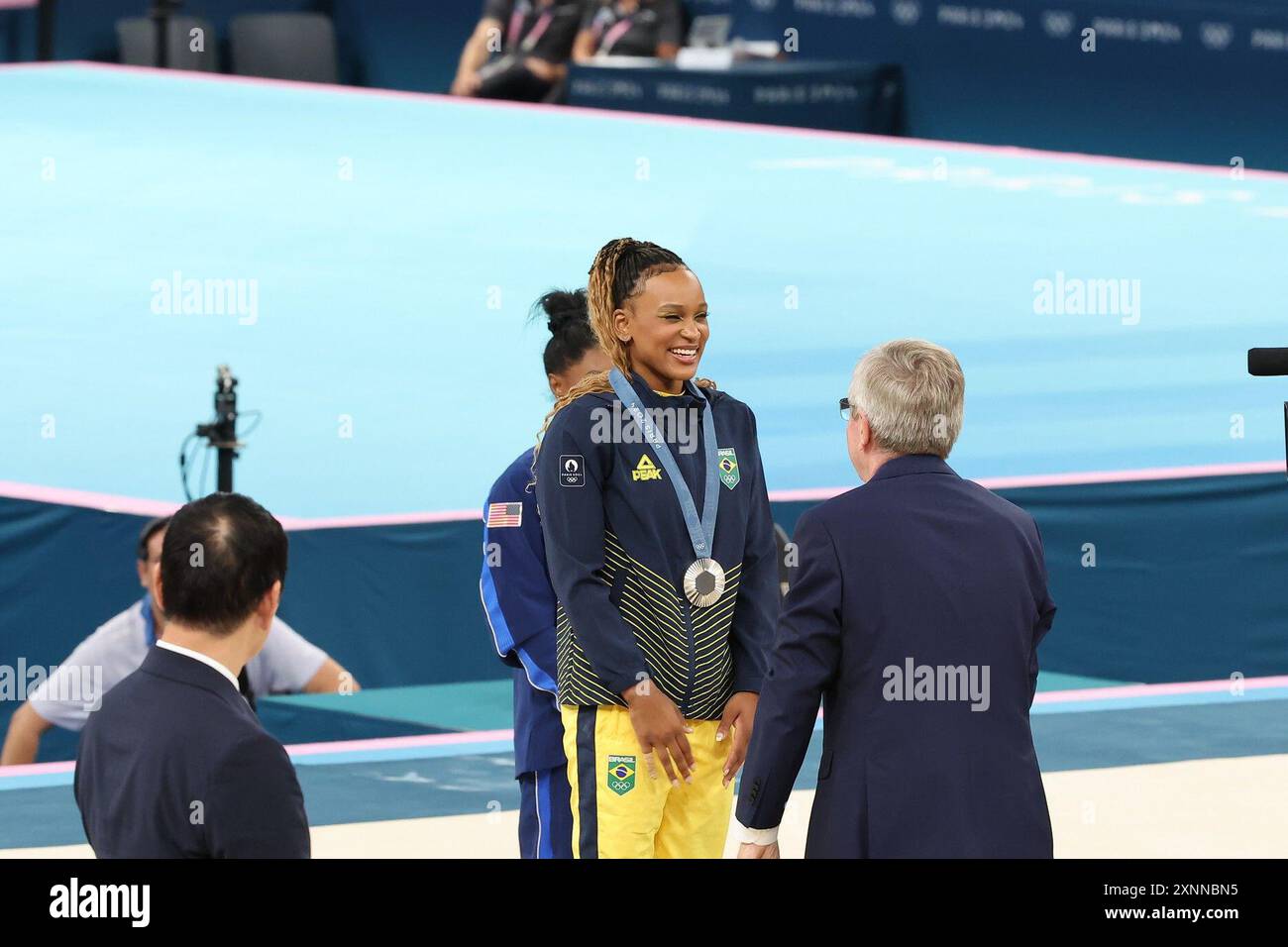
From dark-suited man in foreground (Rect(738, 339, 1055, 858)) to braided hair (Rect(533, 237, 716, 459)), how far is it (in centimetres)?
72

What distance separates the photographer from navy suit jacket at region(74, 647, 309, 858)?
2.87 m

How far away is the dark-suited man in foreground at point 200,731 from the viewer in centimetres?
288

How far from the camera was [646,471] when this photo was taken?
4.05 m

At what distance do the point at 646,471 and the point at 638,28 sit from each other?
549 inches

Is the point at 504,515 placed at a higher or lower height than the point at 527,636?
higher

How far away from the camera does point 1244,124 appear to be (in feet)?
52.9

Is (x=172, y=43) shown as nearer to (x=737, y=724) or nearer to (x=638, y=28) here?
(x=638, y=28)
